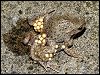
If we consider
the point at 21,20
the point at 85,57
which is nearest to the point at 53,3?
the point at 21,20

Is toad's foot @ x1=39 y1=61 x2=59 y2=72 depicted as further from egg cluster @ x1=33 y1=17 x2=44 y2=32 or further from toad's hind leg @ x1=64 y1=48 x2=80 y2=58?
egg cluster @ x1=33 y1=17 x2=44 y2=32

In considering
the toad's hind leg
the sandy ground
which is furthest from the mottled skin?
the sandy ground

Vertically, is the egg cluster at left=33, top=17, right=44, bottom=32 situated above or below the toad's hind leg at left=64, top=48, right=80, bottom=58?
above

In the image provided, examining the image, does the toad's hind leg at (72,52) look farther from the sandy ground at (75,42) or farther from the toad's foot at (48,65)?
the toad's foot at (48,65)

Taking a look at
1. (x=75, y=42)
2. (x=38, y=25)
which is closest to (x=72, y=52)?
(x=75, y=42)

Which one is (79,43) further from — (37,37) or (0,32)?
(0,32)

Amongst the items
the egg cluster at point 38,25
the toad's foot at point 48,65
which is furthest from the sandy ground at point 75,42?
the egg cluster at point 38,25
